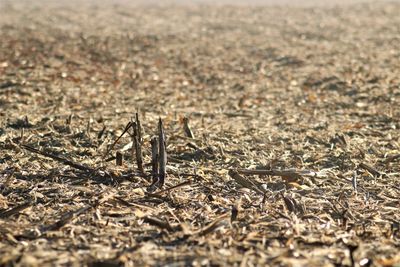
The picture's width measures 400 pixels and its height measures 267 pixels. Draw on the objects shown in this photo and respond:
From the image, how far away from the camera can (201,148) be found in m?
5.61

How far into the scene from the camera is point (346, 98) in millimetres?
8281

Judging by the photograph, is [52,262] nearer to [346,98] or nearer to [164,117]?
[164,117]

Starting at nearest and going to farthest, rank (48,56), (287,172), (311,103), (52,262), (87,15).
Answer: (52,262), (287,172), (311,103), (48,56), (87,15)

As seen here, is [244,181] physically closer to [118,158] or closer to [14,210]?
[118,158]

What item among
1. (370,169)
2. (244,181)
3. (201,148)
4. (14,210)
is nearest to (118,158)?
(201,148)

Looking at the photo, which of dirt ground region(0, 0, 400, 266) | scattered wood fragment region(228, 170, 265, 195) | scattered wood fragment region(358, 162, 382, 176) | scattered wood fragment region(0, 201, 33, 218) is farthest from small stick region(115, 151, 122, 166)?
scattered wood fragment region(358, 162, 382, 176)

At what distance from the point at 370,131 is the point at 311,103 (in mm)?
1559

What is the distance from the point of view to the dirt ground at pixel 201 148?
3535mm

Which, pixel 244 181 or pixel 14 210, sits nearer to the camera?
pixel 14 210

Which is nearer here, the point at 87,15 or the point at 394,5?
the point at 87,15

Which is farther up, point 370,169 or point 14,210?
point 14,210

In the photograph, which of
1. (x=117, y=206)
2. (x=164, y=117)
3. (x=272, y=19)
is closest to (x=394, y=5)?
(x=272, y=19)

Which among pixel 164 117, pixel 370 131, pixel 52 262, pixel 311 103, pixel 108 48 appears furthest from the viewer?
pixel 108 48

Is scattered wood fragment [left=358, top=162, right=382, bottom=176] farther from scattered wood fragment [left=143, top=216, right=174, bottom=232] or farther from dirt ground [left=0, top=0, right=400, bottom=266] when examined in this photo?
scattered wood fragment [left=143, top=216, right=174, bottom=232]
